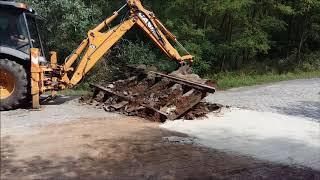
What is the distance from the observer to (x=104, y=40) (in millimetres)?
12398

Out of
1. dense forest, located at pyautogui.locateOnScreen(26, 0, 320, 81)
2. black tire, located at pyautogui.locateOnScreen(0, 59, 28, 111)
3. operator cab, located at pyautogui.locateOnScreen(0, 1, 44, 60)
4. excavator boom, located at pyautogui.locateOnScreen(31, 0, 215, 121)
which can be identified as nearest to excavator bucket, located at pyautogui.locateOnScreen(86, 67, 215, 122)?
excavator boom, located at pyautogui.locateOnScreen(31, 0, 215, 121)

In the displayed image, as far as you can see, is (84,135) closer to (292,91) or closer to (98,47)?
(98,47)

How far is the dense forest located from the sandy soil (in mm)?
10615

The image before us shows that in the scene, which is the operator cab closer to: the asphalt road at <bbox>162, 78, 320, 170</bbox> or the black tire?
the black tire

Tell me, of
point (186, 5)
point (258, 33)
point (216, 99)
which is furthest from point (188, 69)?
point (258, 33)

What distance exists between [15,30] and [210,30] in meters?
13.3

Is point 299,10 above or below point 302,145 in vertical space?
above

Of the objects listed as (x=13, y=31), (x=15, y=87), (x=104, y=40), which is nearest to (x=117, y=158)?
(x=15, y=87)

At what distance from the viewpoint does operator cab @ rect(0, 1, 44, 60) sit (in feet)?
36.8

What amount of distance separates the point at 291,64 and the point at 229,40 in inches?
176

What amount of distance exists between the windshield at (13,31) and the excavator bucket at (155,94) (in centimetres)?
211

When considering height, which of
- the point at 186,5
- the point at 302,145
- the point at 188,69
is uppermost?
the point at 186,5

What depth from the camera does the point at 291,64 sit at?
90.2 ft

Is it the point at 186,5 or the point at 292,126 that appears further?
the point at 186,5
